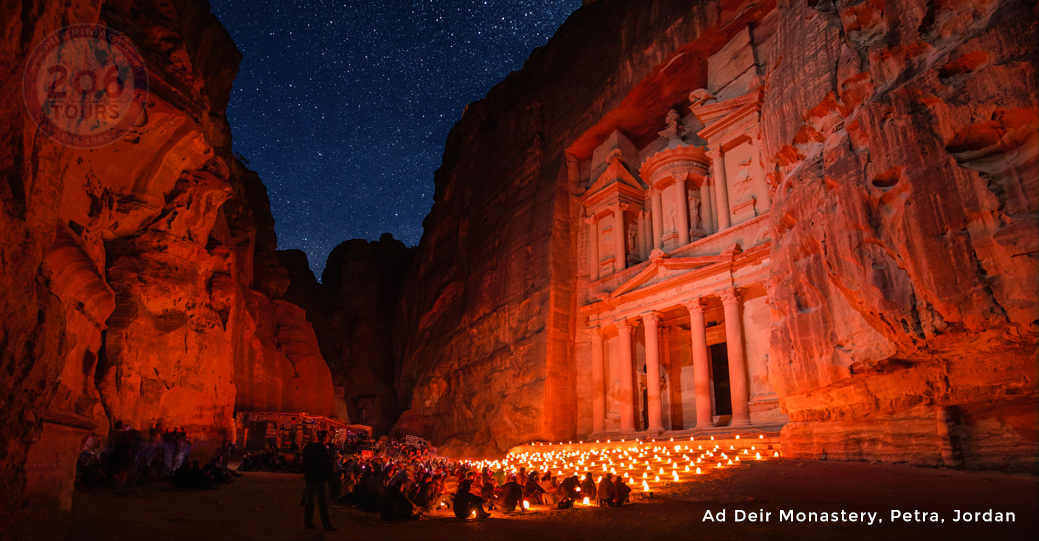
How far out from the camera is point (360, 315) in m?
54.1

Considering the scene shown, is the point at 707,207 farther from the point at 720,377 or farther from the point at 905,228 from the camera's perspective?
the point at 905,228

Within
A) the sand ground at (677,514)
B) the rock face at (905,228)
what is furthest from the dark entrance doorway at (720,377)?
the sand ground at (677,514)

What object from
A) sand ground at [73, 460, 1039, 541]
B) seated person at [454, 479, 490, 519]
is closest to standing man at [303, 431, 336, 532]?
sand ground at [73, 460, 1039, 541]

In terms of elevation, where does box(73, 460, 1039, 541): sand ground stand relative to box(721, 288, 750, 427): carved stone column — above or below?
below

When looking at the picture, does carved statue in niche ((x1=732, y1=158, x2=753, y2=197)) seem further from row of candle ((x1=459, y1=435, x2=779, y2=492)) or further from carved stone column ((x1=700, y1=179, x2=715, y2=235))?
row of candle ((x1=459, y1=435, x2=779, y2=492))

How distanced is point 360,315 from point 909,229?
4969 centimetres

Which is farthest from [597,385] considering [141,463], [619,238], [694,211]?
[141,463]

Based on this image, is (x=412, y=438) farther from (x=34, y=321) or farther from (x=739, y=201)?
(x=34, y=321)

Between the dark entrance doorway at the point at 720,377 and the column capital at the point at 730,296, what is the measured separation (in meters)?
4.70

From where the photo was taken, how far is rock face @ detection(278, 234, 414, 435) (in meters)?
49.3

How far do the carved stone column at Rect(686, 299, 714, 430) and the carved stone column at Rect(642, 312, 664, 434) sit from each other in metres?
1.99

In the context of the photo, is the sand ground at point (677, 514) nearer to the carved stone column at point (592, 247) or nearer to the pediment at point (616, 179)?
the carved stone column at point (592, 247)

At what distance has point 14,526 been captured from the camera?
5.15m

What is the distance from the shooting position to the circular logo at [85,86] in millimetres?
5750
